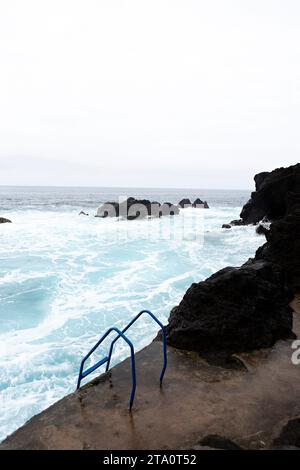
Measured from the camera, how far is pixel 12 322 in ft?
28.9

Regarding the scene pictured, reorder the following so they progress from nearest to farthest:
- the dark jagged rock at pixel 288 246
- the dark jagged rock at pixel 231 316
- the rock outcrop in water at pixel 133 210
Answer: the dark jagged rock at pixel 231 316 → the dark jagged rock at pixel 288 246 → the rock outcrop in water at pixel 133 210

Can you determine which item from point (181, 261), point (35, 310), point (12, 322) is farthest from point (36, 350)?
point (181, 261)

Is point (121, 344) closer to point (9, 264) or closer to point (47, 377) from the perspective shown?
point (47, 377)

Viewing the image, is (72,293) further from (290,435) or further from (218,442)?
(290,435)

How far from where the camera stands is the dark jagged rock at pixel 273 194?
2171 cm

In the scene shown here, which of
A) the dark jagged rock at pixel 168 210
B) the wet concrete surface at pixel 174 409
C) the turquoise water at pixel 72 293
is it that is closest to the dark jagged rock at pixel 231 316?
the wet concrete surface at pixel 174 409

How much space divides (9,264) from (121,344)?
9.37 metres

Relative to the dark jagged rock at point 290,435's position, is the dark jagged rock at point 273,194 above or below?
above

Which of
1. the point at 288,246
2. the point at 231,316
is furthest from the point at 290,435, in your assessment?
the point at 288,246

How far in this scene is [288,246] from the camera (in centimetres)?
760

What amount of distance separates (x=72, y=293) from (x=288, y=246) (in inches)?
283

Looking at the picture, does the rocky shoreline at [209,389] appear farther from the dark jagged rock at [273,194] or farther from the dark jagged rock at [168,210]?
the dark jagged rock at [168,210]

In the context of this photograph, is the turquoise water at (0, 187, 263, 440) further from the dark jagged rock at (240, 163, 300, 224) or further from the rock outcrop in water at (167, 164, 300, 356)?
the dark jagged rock at (240, 163, 300, 224)

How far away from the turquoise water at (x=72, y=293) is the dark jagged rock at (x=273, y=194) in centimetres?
400
